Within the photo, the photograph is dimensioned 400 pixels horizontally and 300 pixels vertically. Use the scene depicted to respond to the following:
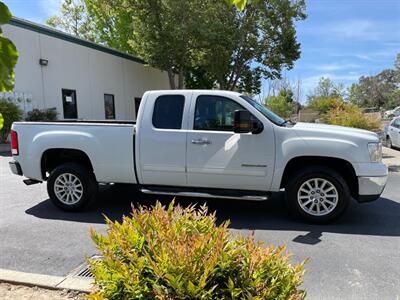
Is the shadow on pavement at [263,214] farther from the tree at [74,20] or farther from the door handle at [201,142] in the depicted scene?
the tree at [74,20]

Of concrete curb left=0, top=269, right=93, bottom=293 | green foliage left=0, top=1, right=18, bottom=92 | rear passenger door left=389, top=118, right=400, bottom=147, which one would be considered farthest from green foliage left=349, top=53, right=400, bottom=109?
green foliage left=0, top=1, right=18, bottom=92

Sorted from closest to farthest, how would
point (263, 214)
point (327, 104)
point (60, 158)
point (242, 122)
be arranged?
point (242, 122) → point (263, 214) → point (60, 158) → point (327, 104)

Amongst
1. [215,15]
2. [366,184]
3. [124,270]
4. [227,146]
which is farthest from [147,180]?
[215,15]

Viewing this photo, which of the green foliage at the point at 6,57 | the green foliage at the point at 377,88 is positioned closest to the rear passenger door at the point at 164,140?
the green foliage at the point at 6,57

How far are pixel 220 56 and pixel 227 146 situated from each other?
17.7 m

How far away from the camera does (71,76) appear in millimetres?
19000

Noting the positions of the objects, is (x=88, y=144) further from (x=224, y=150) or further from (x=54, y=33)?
(x=54, y=33)

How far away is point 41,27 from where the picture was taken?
1678 cm

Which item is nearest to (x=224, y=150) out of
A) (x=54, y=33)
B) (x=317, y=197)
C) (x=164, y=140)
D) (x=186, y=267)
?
(x=164, y=140)

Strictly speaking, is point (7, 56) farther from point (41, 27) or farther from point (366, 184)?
point (41, 27)

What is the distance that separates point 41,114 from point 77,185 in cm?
1121

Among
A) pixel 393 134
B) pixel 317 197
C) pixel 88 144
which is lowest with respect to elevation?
pixel 317 197

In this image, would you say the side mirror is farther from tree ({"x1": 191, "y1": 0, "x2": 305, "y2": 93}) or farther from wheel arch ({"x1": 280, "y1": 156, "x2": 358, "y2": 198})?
tree ({"x1": 191, "y1": 0, "x2": 305, "y2": 93})

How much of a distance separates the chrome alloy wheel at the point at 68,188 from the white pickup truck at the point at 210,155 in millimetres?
16
